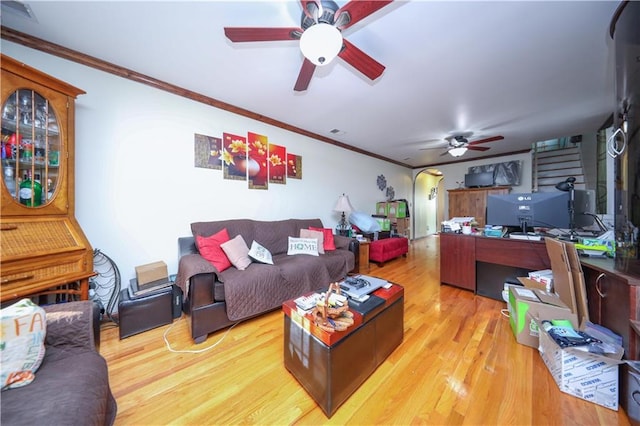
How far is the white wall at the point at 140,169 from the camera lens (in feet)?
6.48

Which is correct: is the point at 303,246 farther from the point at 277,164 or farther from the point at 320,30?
the point at 320,30

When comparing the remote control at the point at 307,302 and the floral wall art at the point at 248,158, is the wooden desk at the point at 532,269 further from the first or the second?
the floral wall art at the point at 248,158

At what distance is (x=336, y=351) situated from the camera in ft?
3.77

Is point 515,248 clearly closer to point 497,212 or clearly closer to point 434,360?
point 497,212

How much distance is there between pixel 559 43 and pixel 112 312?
4607 mm

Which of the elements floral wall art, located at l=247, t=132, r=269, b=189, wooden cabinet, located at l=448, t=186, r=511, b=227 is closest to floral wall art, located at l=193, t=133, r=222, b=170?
floral wall art, located at l=247, t=132, r=269, b=189

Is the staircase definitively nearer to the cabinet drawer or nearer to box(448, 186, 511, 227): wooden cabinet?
box(448, 186, 511, 227): wooden cabinet

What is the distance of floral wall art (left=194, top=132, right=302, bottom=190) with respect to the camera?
2682 mm

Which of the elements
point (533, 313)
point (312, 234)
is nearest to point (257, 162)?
point (312, 234)

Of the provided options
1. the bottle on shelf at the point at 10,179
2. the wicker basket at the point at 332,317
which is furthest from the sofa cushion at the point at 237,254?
the bottle on shelf at the point at 10,179

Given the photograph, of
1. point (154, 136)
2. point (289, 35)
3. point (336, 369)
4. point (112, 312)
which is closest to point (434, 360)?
point (336, 369)

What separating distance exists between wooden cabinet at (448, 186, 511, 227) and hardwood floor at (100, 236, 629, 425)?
13.2 feet

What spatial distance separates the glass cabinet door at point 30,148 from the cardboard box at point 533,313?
3.68 metres

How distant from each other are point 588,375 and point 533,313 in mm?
498
